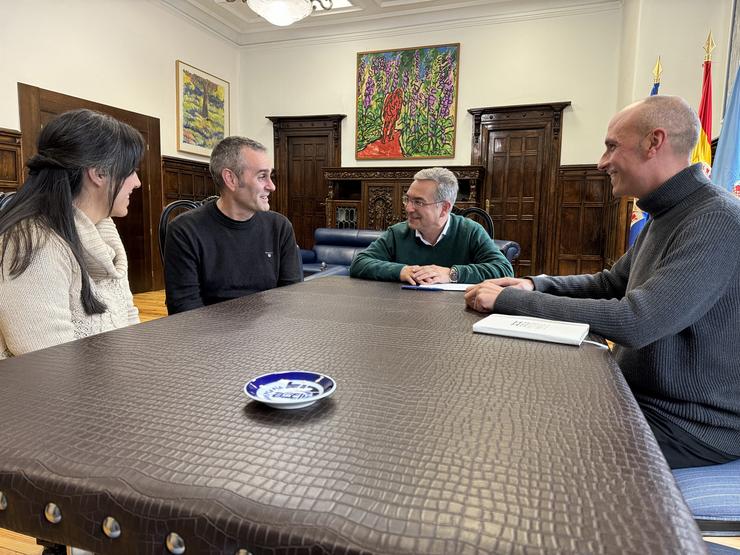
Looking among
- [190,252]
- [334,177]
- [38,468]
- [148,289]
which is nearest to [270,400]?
[38,468]

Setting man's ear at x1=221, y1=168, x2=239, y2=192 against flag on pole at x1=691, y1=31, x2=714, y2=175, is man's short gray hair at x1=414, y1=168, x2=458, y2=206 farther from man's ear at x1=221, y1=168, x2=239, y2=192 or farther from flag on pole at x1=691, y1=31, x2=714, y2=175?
flag on pole at x1=691, y1=31, x2=714, y2=175

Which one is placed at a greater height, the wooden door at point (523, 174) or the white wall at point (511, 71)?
the white wall at point (511, 71)

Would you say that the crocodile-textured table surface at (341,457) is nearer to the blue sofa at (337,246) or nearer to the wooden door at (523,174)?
the blue sofa at (337,246)

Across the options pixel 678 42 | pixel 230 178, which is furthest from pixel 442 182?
pixel 678 42

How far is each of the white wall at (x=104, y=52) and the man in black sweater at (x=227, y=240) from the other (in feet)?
13.3

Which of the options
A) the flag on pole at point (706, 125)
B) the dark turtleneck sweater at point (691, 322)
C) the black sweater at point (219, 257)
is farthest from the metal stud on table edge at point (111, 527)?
the flag on pole at point (706, 125)

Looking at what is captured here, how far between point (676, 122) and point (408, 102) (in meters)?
6.74

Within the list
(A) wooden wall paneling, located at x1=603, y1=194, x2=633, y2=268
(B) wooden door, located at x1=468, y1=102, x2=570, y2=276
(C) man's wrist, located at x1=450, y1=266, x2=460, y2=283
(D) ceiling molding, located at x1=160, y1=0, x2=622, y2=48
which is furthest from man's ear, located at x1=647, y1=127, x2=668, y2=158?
(D) ceiling molding, located at x1=160, y1=0, x2=622, y2=48

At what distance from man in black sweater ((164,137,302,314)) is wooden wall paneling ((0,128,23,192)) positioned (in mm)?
3775

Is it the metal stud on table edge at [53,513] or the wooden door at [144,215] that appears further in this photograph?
the wooden door at [144,215]

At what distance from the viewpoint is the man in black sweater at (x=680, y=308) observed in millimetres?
1109

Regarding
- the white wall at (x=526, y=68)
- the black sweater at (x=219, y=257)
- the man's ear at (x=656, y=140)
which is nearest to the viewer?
the man's ear at (x=656, y=140)

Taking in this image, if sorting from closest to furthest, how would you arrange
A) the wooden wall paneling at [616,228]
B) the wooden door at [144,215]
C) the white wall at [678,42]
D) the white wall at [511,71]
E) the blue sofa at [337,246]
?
the white wall at [678,42] → the wooden wall paneling at [616,228] → the wooden door at [144,215] → the blue sofa at [337,246] → the white wall at [511,71]

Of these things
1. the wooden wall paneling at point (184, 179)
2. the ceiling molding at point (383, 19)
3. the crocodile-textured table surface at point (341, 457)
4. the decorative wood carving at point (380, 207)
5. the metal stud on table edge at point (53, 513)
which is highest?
the ceiling molding at point (383, 19)
